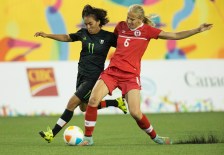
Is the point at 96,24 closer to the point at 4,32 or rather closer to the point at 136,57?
the point at 136,57

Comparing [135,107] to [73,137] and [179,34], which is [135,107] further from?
[179,34]

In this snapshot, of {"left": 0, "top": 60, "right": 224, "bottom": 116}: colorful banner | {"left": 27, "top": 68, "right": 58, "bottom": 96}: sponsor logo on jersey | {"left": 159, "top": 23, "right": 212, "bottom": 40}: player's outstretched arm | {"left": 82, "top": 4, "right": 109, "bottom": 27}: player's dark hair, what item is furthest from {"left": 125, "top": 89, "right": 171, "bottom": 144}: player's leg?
{"left": 27, "top": 68, "right": 58, "bottom": 96}: sponsor logo on jersey

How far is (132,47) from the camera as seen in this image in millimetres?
9297

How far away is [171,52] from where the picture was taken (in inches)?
664

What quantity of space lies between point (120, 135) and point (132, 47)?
2166mm

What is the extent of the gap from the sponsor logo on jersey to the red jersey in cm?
660

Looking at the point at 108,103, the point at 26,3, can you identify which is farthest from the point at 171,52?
the point at 108,103

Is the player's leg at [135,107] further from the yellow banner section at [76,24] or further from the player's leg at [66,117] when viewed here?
the yellow banner section at [76,24]

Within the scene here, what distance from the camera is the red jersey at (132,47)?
9.27 m

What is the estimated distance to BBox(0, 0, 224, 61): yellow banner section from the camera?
16.3 m

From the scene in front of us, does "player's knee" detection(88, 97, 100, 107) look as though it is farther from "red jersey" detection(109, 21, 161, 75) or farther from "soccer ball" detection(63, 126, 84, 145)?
"red jersey" detection(109, 21, 161, 75)

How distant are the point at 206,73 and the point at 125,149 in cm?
804

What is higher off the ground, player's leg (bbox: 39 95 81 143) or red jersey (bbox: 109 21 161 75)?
red jersey (bbox: 109 21 161 75)

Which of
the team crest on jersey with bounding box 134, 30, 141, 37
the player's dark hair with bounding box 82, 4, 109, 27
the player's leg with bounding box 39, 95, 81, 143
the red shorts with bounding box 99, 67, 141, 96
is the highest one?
the player's dark hair with bounding box 82, 4, 109, 27
